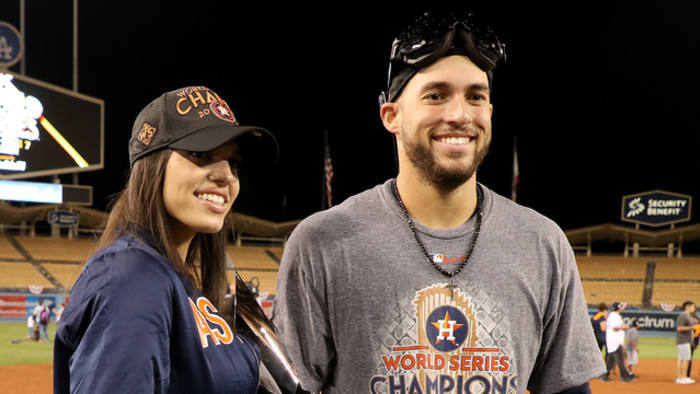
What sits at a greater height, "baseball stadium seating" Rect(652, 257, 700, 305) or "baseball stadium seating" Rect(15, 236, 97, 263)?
"baseball stadium seating" Rect(15, 236, 97, 263)

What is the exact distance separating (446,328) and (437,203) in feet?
1.35

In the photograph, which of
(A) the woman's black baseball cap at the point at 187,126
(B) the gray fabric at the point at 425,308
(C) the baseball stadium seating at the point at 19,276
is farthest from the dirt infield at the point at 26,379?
(C) the baseball stadium seating at the point at 19,276

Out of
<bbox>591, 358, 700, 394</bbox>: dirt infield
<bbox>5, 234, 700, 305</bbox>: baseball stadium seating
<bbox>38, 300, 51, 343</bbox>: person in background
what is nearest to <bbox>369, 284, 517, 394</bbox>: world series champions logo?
<bbox>591, 358, 700, 394</bbox>: dirt infield

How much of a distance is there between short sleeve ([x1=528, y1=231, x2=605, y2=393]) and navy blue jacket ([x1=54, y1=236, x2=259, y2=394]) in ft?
3.33

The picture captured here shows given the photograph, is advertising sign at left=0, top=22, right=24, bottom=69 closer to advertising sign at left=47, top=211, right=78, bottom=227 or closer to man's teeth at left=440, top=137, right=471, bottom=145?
man's teeth at left=440, top=137, right=471, bottom=145

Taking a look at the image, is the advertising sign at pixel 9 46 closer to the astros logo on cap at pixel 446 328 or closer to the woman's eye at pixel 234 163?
the woman's eye at pixel 234 163

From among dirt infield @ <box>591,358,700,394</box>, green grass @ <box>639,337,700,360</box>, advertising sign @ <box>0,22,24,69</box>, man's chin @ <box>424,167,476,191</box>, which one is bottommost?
green grass @ <box>639,337,700,360</box>

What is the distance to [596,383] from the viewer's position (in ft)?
36.9

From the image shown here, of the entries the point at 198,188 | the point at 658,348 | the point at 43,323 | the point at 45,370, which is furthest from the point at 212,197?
the point at 658,348

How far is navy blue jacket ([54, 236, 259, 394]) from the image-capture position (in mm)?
1355

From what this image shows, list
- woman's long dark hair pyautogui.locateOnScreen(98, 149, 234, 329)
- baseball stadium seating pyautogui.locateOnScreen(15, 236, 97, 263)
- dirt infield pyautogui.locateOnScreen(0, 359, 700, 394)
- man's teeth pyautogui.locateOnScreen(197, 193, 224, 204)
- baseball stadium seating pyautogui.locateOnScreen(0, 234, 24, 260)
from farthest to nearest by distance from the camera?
baseball stadium seating pyautogui.locateOnScreen(15, 236, 97, 263) < baseball stadium seating pyautogui.locateOnScreen(0, 234, 24, 260) < dirt infield pyautogui.locateOnScreen(0, 359, 700, 394) < man's teeth pyautogui.locateOnScreen(197, 193, 224, 204) < woman's long dark hair pyautogui.locateOnScreen(98, 149, 234, 329)

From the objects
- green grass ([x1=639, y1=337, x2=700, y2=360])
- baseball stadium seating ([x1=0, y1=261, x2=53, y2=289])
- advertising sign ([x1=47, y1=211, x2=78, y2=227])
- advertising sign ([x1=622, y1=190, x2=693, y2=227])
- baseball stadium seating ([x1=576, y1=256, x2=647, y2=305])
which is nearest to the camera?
green grass ([x1=639, y1=337, x2=700, y2=360])

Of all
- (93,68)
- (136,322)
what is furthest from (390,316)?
(93,68)

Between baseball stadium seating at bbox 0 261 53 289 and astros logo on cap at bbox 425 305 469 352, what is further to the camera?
baseball stadium seating at bbox 0 261 53 289
